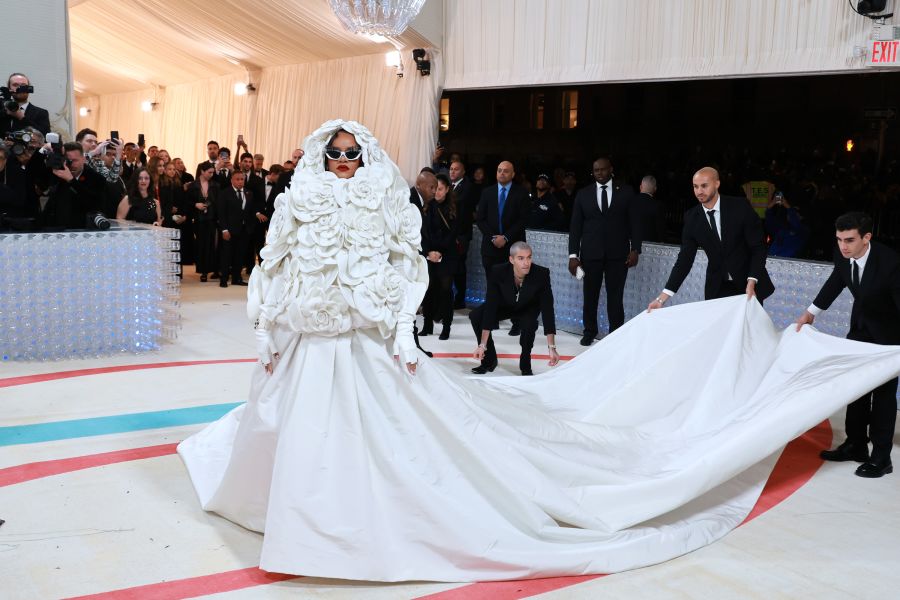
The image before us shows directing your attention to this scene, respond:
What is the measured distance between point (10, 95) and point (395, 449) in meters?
5.61

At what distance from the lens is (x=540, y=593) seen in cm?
347

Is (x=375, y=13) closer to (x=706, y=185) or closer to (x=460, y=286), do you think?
(x=706, y=185)

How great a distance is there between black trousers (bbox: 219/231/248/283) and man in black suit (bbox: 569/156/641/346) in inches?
195

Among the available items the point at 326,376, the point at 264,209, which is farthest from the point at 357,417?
the point at 264,209

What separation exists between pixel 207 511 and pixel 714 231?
154 inches

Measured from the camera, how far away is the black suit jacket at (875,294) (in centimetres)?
494

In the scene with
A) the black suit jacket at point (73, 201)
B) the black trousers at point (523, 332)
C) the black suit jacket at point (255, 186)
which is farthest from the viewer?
the black suit jacket at point (255, 186)

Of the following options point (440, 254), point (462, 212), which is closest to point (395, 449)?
point (440, 254)

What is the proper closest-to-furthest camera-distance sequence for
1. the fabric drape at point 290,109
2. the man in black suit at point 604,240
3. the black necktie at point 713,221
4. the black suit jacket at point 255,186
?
the black necktie at point 713,221, the man in black suit at point 604,240, the fabric drape at point 290,109, the black suit jacket at point 255,186

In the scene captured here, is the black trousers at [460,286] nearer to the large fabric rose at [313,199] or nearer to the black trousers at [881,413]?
the black trousers at [881,413]

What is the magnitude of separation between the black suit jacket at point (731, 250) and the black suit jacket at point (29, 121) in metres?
5.56

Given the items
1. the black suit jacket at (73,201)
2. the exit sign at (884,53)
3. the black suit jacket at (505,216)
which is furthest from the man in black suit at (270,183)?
the exit sign at (884,53)

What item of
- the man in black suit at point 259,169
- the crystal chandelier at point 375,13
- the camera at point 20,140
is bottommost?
the camera at point 20,140

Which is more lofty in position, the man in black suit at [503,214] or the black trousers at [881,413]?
the man in black suit at [503,214]
